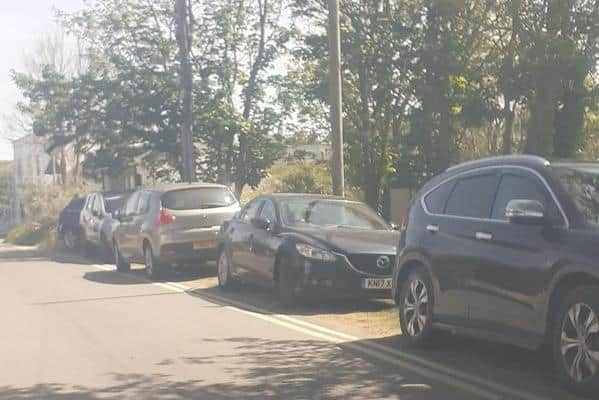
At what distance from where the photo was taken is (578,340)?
6559 mm

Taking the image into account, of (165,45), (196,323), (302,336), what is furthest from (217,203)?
(165,45)

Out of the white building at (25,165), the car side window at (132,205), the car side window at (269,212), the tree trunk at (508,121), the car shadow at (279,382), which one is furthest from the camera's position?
the white building at (25,165)

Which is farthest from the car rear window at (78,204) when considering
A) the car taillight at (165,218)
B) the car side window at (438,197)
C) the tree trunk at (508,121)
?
the car side window at (438,197)

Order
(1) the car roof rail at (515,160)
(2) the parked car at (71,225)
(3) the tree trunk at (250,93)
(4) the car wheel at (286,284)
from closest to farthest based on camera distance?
(1) the car roof rail at (515,160) → (4) the car wheel at (286,284) → (2) the parked car at (71,225) → (3) the tree trunk at (250,93)

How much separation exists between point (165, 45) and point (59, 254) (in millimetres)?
7259

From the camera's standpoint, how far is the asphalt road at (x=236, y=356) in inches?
287

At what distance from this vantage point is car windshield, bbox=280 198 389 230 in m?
12.9

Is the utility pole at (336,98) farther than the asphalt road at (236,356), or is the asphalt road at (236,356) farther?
the utility pole at (336,98)

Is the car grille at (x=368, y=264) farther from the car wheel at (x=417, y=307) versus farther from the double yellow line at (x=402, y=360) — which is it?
the car wheel at (x=417, y=307)

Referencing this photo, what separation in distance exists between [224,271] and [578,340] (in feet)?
28.1

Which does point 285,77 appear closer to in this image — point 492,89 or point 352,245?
point 492,89

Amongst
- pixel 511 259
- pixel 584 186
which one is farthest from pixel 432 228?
pixel 584 186

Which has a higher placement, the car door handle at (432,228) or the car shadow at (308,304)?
the car door handle at (432,228)

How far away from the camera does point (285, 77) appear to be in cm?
2852
